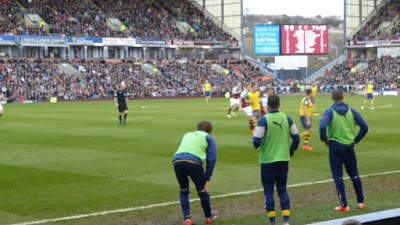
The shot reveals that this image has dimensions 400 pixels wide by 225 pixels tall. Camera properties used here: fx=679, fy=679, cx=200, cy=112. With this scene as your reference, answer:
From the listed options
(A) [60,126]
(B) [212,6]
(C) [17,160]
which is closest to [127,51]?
(B) [212,6]

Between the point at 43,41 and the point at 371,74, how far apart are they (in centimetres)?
4178

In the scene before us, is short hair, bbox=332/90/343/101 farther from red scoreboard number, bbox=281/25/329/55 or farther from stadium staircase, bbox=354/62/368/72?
stadium staircase, bbox=354/62/368/72

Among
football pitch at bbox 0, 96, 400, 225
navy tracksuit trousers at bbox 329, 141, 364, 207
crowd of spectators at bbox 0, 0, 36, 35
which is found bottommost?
football pitch at bbox 0, 96, 400, 225

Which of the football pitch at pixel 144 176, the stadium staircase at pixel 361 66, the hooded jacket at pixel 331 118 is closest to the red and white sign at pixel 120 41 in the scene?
the stadium staircase at pixel 361 66

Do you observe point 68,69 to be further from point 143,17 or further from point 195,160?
point 195,160

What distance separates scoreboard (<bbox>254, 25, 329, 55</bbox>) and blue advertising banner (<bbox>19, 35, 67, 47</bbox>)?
24.6 m

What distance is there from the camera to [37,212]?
11.9 meters

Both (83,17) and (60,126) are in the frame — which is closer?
(60,126)

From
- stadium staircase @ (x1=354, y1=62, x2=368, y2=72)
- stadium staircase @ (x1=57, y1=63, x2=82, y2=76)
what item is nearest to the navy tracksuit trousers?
stadium staircase @ (x1=57, y1=63, x2=82, y2=76)

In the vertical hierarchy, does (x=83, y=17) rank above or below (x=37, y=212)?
above

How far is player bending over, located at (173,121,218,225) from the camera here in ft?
33.7

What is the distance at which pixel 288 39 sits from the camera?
84875 mm

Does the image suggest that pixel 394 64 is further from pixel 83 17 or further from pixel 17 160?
pixel 17 160

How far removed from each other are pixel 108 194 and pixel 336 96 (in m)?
5.07
